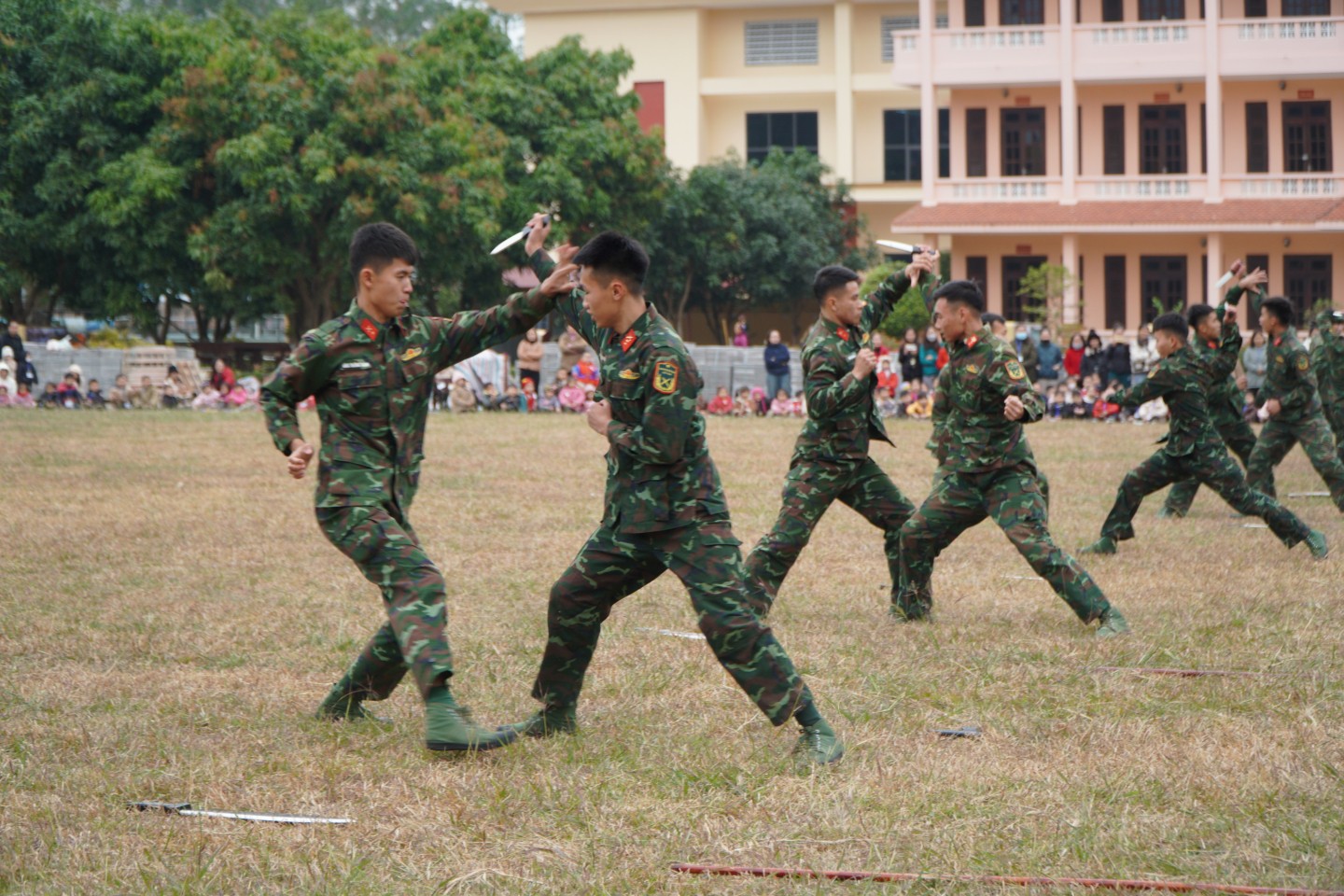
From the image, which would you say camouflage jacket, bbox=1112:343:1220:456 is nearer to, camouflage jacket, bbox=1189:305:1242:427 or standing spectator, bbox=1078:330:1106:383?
camouflage jacket, bbox=1189:305:1242:427

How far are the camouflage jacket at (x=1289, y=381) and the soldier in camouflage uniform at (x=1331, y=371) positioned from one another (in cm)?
114

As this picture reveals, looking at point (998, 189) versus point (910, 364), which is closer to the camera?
point (910, 364)

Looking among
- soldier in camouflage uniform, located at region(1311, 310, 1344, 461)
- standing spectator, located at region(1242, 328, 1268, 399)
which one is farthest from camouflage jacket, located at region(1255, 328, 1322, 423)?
standing spectator, located at region(1242, 328, 1268, 399)

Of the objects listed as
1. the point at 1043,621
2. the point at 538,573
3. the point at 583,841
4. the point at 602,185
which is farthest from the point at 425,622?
the point at 602,185

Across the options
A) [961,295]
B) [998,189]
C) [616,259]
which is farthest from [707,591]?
[998,189]

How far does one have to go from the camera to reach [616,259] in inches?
235

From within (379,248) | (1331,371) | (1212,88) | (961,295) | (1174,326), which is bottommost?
(1331,371)

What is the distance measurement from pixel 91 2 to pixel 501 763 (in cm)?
3006

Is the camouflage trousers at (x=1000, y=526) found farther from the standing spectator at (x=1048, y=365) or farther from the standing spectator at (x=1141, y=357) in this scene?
the standing spectator at (x=1048, y=365)

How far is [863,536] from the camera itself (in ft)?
42.8

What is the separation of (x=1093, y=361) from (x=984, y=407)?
1998 centimetres

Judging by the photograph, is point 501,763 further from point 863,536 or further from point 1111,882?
point 863,536

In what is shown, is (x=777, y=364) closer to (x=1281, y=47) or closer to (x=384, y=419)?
(x=1281, y=47)

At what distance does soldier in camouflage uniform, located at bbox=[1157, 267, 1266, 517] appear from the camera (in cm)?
1186
